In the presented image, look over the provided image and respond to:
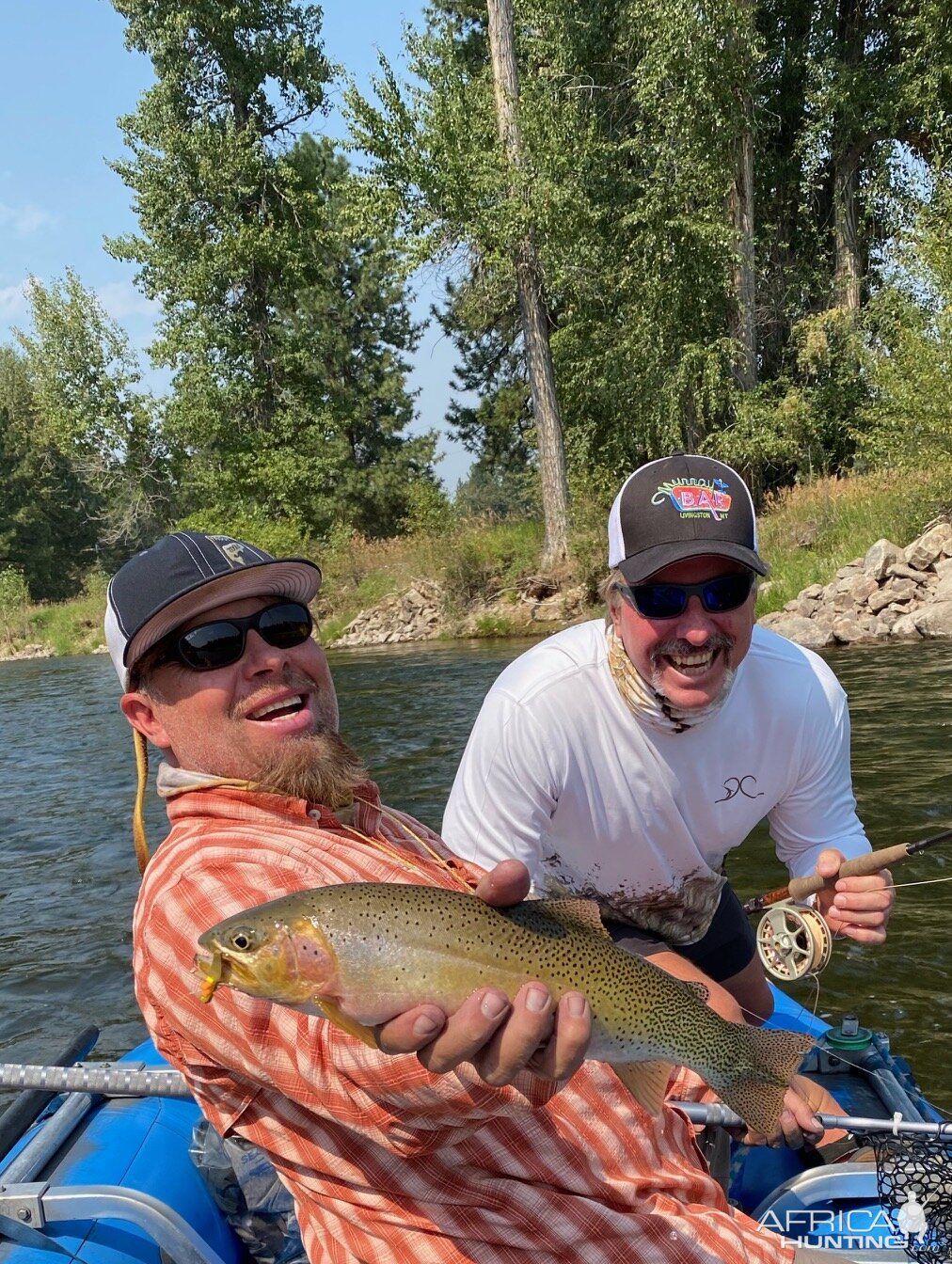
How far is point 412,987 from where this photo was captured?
5.41 feet

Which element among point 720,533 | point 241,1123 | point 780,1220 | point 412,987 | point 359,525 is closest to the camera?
point 412,987

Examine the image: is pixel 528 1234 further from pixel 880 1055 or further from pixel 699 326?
pixel 699 326

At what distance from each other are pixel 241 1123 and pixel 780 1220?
1.75 m

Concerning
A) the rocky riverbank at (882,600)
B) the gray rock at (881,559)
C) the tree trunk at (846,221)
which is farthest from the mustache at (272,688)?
the tree trunk at (846,221)

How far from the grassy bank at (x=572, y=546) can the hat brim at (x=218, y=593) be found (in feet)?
54.8

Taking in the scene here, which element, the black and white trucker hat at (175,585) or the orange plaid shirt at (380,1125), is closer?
the orange plaid shirt at (380,1125)

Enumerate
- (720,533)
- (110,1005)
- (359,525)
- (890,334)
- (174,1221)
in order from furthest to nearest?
(359,525) → (890,334) → (110,1005) → (720,533) → (174,1221)

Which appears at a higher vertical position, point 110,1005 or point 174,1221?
point 174,1221

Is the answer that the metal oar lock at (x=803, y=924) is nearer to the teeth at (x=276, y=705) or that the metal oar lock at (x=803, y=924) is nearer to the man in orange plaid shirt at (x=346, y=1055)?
the man in orange plaid shirt at (x=346, y=1055)

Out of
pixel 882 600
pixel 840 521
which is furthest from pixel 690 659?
pixel 840 521

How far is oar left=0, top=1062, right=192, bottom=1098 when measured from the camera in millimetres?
2758

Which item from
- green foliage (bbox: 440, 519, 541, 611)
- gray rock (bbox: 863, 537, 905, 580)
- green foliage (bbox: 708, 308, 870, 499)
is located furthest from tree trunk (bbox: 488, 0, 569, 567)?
→ gray rock (bbox: 863, 537, 905, 580)

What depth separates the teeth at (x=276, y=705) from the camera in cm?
250

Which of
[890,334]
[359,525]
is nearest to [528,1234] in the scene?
[890,334]
